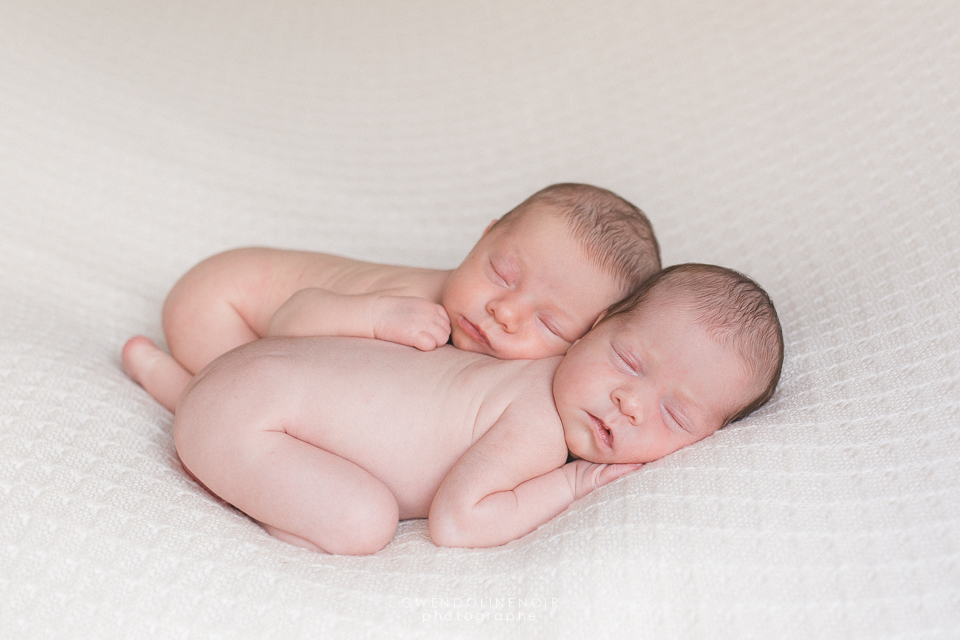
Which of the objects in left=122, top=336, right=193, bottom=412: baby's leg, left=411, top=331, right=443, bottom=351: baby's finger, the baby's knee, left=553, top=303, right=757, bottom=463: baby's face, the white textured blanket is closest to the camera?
the white textured blanket

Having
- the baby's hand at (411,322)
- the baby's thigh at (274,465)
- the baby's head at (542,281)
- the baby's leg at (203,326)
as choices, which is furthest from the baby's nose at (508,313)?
the baby's leg at (203,326)

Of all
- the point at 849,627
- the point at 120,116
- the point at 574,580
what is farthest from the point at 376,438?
the point at 120,116

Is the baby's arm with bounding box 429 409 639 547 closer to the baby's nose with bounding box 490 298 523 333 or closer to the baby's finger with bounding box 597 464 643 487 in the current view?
the baby's finger with bounding box 597 464 643 487

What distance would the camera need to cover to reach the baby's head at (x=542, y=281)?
138 cm

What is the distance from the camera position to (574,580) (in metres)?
0.94

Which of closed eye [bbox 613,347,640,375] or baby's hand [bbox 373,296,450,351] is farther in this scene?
baby's hand [bbox 373,296,450,351]

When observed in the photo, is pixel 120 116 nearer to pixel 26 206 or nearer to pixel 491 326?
pixel 26 206

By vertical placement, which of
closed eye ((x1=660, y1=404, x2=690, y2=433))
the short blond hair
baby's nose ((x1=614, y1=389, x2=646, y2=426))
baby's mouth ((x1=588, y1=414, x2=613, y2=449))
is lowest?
baby's mouth ((x1=588, y1=414, x2=613, y2=449))

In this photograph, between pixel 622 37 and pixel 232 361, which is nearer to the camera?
pixel 232 361

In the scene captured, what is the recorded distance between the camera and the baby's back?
3.94 feet

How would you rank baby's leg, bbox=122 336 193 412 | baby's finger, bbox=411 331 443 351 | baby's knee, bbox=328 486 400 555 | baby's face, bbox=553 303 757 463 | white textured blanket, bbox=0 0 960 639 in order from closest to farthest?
white textured blanket, bbox=0 0 960 639 → baby's knee, bbox=328 486 400 555 → baby's face, bbox=553 303 757 463 → baby's finger, bbox=411 331 443 351 → baby's leg, bbox=122 336 193 412

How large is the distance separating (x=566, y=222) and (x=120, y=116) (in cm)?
137

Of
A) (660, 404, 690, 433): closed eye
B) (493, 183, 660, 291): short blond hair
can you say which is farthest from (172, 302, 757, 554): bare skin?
(493, 183, 660, 291): short blond hair

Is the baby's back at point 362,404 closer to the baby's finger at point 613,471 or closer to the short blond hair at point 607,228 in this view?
the baby's finger at point 613,471
